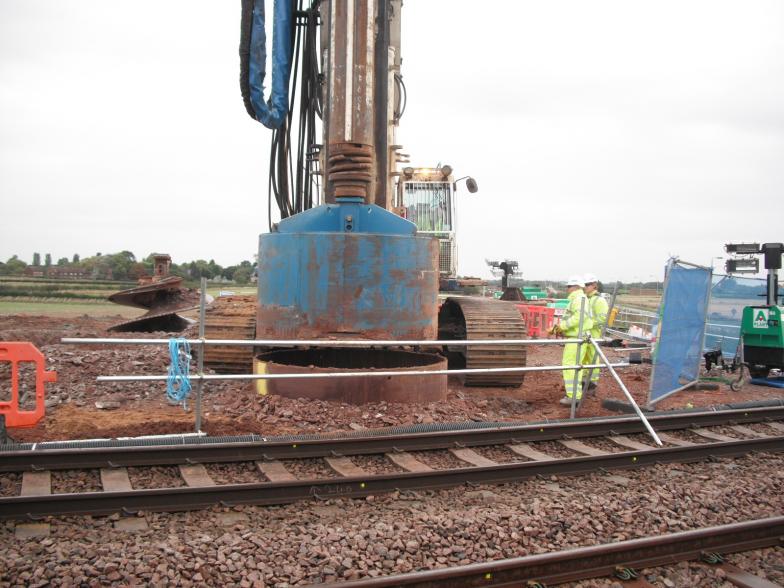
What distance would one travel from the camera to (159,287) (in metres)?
19.6

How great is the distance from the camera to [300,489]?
5438 mm

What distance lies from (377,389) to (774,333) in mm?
8526

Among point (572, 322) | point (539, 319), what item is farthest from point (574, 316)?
point (539, 319)

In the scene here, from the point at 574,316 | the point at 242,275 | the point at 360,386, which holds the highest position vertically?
the point at 242,275

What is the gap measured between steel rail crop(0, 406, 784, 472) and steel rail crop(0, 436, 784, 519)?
0.81 m

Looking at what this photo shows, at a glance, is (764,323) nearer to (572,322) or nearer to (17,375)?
(572,322)

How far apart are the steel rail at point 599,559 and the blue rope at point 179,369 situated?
3.31 meters

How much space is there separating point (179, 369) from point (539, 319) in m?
15.2

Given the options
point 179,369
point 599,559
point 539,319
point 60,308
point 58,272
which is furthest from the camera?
point 58,272

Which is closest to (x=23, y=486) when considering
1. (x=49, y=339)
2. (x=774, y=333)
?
(x=49, y=339)

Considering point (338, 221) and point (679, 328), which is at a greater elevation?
point (338, 221)

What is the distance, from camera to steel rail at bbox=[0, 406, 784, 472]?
569cm

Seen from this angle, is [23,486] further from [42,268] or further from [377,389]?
[42,268]

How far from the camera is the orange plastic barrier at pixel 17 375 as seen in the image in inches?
221
